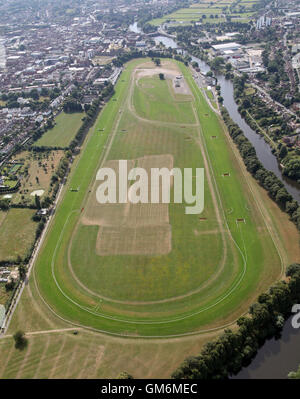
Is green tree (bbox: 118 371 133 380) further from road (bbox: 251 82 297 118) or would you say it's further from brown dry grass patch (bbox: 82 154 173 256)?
road (bbox: 251 82 297 118)

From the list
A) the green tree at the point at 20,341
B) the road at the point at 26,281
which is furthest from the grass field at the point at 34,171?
the green tree at the point at 20,341

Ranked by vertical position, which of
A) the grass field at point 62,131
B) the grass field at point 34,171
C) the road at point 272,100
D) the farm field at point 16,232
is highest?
the road at point 272,100

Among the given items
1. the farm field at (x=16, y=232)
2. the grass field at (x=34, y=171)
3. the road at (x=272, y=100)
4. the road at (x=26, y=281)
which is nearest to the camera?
the road at (x=26, y=281)

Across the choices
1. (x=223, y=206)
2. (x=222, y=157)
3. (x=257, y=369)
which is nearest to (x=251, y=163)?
(x=222, y=157)

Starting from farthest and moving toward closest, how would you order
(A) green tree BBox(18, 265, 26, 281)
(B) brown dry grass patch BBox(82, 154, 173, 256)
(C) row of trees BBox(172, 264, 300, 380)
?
(B) brown dry grass patch BBox(82, 154, 173, 256)
(A) green tree BBox(18, 265, 26, 281)
(C) row of trees BBox(172, 264, 300, 380)

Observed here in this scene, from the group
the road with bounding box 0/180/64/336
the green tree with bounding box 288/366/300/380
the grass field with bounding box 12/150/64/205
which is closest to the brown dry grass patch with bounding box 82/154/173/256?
the road with bounding box 0/180/64/336

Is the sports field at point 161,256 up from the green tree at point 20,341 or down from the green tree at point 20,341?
up

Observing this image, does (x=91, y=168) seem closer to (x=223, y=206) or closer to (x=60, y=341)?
(x=223, y=206)

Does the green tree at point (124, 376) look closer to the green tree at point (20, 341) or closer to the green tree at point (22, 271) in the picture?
the green tree at point (20, 341)
